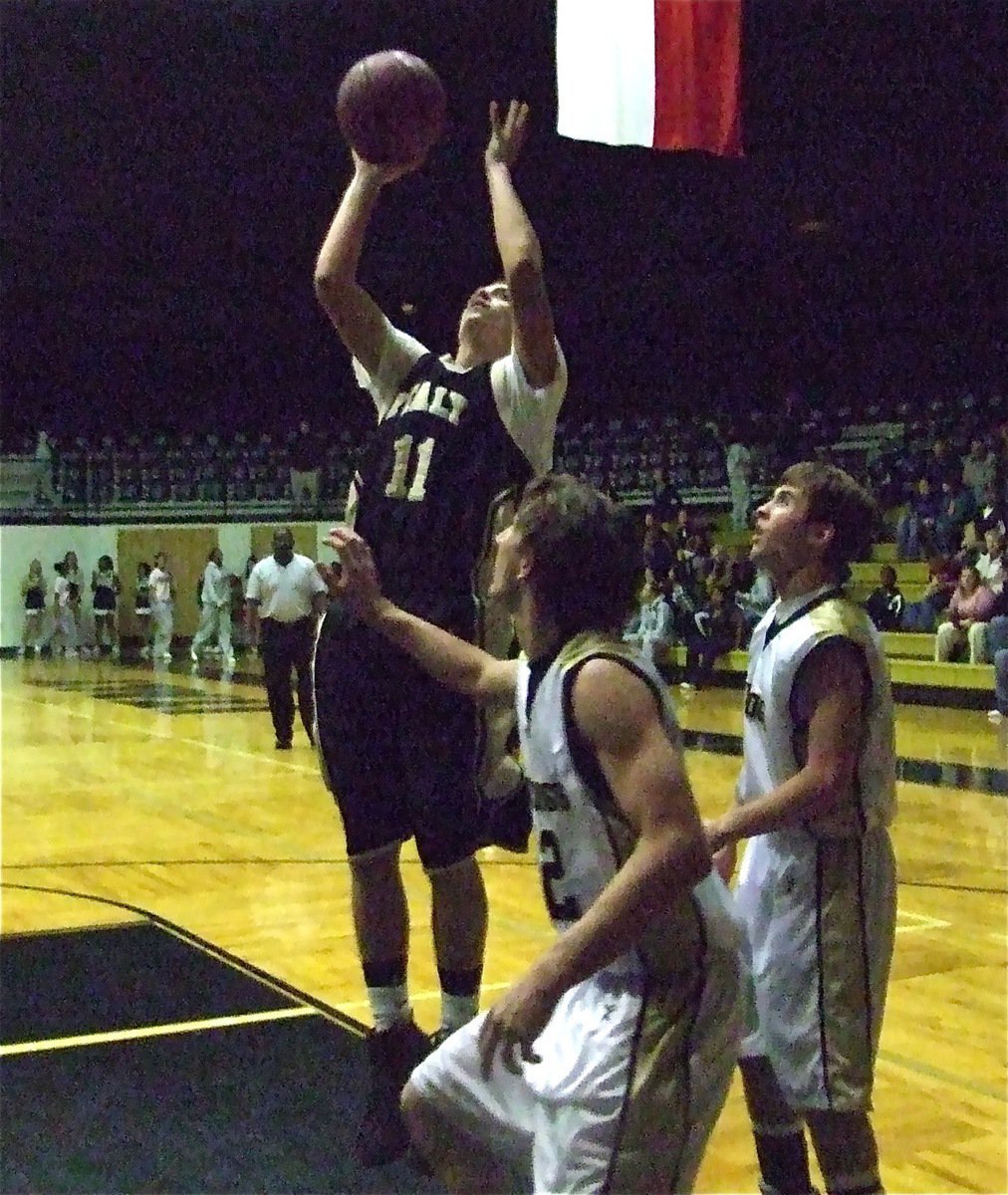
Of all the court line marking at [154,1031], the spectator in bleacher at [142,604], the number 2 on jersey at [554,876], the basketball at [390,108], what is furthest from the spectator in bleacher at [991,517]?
the spectator in bleacher at [142,604]

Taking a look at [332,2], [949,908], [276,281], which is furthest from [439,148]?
[949,908]

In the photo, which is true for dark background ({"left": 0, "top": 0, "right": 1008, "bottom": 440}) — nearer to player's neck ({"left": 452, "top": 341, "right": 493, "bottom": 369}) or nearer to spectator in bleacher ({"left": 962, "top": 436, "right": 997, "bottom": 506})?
spectator in bleacher ({"left": 962, "top": 436, "right": 997, "bottom": 506})

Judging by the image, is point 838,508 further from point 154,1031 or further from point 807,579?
point 154,1031

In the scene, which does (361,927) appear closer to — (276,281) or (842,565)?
(842,565)

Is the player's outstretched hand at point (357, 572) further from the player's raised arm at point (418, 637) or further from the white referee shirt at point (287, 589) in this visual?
the white referee shirt at point (287, 589)

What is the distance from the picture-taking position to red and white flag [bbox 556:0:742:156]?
6.61m

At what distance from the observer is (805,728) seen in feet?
7.80

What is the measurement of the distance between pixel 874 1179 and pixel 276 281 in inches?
615

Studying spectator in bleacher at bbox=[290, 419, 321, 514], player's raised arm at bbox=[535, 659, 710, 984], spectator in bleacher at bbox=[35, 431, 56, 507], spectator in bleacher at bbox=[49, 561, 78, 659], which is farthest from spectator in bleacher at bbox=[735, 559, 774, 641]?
spectator in bleacher at bbox=[35, 431, 56, 507]

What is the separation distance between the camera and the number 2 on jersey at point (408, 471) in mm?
2664

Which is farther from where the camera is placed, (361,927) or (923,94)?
(923,94)

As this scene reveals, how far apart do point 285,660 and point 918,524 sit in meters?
7.15

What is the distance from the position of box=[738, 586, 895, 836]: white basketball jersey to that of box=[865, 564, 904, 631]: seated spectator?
33.5ft

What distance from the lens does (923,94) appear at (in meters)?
11.0
